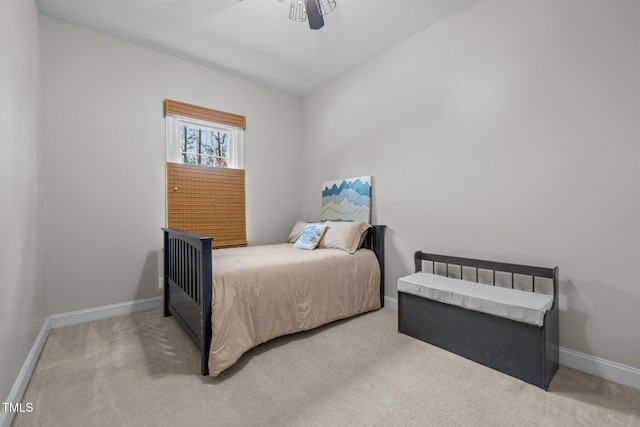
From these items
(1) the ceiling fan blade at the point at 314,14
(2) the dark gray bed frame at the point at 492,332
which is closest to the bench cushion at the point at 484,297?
(2) the dark gray bed frame at the point at 492,332

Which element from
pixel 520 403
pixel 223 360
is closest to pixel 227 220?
pixel 223 360

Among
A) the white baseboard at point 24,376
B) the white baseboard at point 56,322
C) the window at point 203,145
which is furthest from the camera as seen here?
the window at point 203,145

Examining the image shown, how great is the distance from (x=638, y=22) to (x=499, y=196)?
1.18 metres

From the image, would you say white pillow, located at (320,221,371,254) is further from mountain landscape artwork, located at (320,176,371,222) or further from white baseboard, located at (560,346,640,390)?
white baseboard, located at (560,346,640,390)

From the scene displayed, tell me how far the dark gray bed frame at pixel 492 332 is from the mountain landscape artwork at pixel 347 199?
1059 millimetres

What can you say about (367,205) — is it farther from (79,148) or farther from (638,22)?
(79,148)

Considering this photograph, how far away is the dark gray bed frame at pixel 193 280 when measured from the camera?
5.57 feet

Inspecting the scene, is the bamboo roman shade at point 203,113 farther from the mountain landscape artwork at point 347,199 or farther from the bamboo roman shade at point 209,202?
the mountain landscape artwork at point 347,199

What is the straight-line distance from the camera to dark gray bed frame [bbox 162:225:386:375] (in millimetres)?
1699

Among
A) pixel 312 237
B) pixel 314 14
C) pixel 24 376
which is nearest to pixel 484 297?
pixel 312 237

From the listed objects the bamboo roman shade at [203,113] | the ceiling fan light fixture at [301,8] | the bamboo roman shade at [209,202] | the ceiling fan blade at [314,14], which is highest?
the ceiling fan light fixture at [301,8]

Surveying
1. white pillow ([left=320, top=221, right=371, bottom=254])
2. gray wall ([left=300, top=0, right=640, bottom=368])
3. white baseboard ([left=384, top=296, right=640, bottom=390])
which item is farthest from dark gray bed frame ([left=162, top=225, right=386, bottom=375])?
white baseboard ([left=384, top=296, right=640, bottom=390])

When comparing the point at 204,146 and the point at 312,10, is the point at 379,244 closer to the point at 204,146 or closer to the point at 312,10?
the point at 312,10

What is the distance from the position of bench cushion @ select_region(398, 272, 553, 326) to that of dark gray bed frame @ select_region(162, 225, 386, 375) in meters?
0.72
